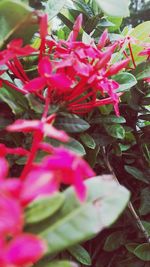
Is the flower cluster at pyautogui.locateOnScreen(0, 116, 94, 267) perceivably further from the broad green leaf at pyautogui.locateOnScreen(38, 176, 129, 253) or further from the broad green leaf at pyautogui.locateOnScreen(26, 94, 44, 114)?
the broad green leaf at pyautogui.locateOnScreen(26, 94, 44, 114)

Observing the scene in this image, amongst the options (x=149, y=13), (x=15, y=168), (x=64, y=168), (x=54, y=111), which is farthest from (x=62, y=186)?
(x=149, y=13)

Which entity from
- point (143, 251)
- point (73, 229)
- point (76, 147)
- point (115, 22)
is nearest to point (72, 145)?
point (76, 147)

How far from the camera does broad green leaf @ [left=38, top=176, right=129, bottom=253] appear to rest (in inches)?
16.1

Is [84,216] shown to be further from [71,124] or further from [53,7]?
[53,7]

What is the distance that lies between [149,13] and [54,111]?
20.6ft

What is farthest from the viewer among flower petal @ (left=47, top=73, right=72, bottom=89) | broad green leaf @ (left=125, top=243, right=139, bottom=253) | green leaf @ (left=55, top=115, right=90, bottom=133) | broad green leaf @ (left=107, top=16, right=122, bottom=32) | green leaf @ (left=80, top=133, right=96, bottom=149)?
broad green leaf @ (left=107, top=16, right=122, bottom=32)

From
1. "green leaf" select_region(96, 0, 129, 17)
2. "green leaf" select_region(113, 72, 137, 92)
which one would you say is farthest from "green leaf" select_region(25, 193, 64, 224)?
"green leaf" select_region(113, 72, 137, 92)

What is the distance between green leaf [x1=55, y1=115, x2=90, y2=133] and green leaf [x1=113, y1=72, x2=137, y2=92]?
0.13 metres

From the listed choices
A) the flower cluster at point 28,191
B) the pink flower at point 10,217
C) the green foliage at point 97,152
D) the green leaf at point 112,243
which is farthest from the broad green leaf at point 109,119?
the pink flower at point 10,217

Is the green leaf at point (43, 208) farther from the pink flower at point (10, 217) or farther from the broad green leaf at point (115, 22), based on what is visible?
the broad green leaf at point (115, 22)

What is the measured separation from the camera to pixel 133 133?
96 centimetres

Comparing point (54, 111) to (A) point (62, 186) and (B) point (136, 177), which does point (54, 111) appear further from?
(B) point (136, 177)

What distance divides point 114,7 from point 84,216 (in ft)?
0.94

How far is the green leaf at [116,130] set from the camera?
2.64 feet
